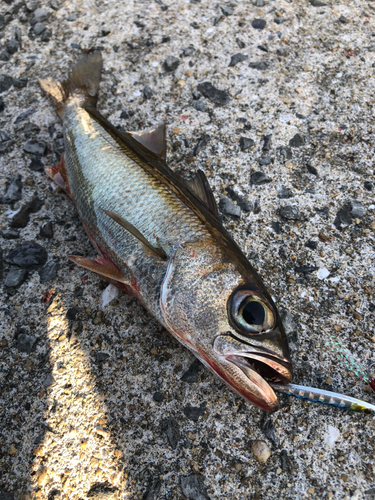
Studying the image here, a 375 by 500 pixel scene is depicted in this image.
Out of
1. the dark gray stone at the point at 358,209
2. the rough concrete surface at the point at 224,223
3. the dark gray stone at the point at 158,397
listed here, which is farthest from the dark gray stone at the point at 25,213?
the dark gray stone at the point at 358,209

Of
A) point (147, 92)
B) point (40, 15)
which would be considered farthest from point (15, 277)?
point (40, 15)

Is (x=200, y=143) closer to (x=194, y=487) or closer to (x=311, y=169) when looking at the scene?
(x=311, y=169)

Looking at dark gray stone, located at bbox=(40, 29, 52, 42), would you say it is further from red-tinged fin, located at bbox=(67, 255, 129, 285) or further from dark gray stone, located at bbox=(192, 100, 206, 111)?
red-tinged fin, located at bbox=(67, 255, 129, 285)

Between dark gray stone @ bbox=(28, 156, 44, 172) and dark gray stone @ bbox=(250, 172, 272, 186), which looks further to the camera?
dark gray stone @ bbox=(28, 156, 44, 172)

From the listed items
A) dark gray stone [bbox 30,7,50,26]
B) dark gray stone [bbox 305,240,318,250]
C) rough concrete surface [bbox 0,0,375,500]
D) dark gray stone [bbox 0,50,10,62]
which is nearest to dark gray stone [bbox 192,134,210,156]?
rough concrete surface [bbox 0,0,375,500]

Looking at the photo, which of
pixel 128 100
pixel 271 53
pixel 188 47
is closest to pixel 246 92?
pixel 271 53

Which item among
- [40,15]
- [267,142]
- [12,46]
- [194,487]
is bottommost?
[194,487]
